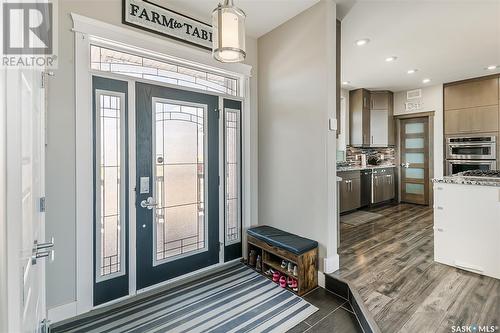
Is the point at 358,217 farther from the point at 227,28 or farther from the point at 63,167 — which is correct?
the point at 63,167

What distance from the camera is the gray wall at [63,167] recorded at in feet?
6.48

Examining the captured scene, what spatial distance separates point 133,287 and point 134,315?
308 mm

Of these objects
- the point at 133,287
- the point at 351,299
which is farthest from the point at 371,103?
the point at 133,287

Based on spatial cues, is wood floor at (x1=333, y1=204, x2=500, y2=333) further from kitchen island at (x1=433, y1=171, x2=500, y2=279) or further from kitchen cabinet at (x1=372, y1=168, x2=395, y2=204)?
kitchen cabinet at (x1=372, y1=168, x2=395, y2=204)

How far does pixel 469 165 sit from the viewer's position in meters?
4.96

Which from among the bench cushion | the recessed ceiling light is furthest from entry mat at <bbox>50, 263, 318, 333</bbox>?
the recessed ceiling light

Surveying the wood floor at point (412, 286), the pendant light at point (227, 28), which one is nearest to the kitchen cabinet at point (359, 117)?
the wood floor at point (412, 286)

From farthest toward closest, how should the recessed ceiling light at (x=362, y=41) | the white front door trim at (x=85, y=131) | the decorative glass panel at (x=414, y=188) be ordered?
the decorative glass panel at (x=414, y=188) → the recessed ceiling light at (x=362, y=41) → the white front door trim at (x=85, y=131)

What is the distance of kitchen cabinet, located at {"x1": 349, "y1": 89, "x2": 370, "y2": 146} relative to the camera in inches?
222

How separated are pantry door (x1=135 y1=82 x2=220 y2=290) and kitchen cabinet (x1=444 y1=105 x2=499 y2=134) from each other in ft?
16.8

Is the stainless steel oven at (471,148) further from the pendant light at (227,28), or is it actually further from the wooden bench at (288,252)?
the pendant light at (227,28)

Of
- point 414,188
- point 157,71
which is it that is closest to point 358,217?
point 414,188

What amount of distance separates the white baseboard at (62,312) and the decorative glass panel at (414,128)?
6871 mm

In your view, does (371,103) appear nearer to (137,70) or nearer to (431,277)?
(431,277)
